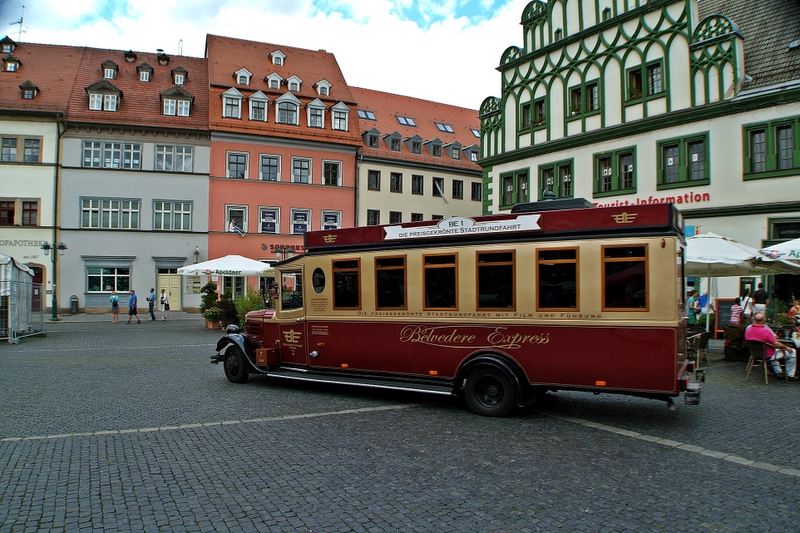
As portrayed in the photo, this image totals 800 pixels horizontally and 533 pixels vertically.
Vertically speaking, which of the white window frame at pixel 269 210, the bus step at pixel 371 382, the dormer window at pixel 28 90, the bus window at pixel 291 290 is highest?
the dormer window at pixel 28 90

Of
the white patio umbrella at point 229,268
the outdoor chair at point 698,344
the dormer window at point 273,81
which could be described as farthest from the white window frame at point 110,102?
the outdoor chair at point 698,344

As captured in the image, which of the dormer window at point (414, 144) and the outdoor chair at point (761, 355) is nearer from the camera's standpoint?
the outdoor chair at point (761, 355)

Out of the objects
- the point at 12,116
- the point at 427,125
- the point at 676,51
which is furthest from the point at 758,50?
the point at 12,116

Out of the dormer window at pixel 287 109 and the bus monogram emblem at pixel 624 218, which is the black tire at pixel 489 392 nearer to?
the bus monogram emblem at pixel 624 218

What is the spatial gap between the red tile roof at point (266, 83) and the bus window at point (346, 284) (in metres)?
31.0

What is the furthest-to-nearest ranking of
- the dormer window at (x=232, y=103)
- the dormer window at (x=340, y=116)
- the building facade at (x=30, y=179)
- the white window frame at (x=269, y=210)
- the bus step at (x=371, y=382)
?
the dormer window at (x=340, y=116), the white window frame at (x=269, y=210), the dormer window at (x=232, y=103), the building facade at (x=30, y=179), the bus step at (x=371, y=382)

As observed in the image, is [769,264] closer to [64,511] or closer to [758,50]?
[758,50]

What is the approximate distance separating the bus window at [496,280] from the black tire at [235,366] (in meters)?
4.90

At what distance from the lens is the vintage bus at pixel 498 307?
299 inches

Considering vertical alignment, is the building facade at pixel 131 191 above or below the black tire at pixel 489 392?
above

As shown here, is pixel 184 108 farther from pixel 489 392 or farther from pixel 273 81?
pixel 489 392

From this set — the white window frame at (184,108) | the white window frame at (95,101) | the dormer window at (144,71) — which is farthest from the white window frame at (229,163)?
the white window frame at (95,101)

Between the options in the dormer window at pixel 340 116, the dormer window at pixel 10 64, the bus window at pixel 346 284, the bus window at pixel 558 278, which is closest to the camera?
the bus window at pixel 558 278

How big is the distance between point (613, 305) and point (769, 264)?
8.35 meters
